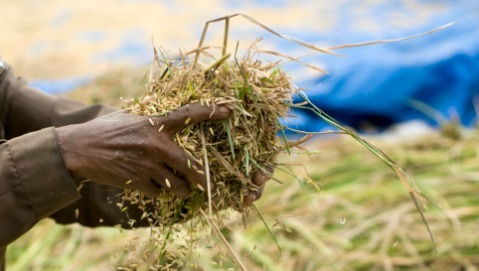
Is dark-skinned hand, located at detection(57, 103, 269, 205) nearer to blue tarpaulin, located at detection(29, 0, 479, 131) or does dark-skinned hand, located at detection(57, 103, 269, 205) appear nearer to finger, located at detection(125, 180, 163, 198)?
finger, located at detection(125, 180, 163, 198)

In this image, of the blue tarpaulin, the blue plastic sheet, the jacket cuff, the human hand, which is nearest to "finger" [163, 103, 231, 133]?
the human hand

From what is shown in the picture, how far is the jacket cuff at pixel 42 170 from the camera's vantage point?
5.61ft

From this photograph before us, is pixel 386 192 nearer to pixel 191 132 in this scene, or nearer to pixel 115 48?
pixel 191 132

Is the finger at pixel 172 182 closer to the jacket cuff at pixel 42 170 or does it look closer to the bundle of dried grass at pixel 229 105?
the bundle of dried grass at pixel 229 105

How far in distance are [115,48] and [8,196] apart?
5.87 metres

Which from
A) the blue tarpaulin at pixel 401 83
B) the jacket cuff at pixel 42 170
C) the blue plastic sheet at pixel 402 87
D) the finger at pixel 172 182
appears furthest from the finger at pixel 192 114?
the blue plastic sheet at pixel 402 87

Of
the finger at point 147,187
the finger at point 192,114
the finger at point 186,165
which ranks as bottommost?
the finger at point 147,187

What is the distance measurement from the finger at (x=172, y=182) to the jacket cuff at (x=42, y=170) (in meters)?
0.18

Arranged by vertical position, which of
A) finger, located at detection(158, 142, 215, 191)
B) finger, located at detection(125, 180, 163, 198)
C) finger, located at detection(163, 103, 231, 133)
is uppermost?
finger, located at detection(163, 103, 231, 133)

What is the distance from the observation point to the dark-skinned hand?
5.49ft

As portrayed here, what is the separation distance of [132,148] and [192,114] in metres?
0.14

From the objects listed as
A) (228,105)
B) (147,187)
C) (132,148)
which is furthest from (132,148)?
(228,105)

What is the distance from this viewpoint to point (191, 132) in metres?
1.72

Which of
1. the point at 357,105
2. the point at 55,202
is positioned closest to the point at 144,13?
the point at 357,105
